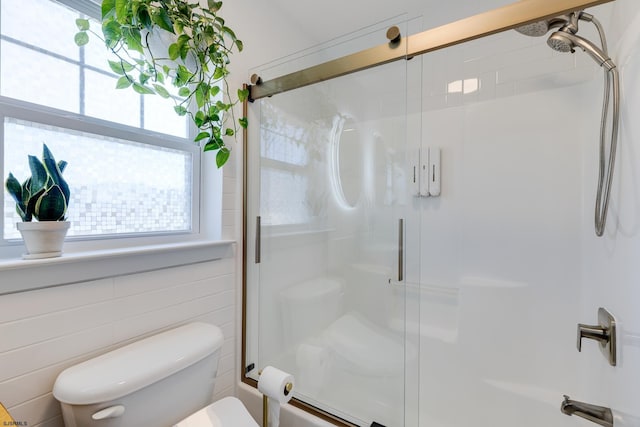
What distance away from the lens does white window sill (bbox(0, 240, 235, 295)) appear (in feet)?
2.47

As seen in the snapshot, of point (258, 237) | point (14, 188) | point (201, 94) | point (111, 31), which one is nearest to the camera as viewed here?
point (14, 188)

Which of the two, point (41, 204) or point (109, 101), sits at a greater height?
point (109, 101)

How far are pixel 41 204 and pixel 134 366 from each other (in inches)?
21.2

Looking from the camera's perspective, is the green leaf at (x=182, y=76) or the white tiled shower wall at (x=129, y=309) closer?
the white tiled shower wall at (x=129, y=309)

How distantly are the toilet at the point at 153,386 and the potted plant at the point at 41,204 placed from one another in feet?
1.24

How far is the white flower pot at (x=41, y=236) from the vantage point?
2.57ft

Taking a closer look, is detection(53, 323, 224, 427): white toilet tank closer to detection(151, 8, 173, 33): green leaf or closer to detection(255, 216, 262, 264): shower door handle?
detection(255, 216, 262, 264): shower door handle

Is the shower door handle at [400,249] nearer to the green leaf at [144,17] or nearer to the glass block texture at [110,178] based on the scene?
the glass block texture at [110,178]

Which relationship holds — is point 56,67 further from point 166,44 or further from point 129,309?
point 129,309

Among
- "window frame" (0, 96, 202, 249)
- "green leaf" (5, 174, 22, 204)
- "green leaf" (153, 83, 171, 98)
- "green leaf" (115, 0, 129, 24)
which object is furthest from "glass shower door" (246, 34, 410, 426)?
"green leaf" (5, 174, 22, 204)

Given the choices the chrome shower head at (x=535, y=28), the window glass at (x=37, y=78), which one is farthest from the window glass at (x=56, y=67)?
the chrome shower head at (x=535, y=28)

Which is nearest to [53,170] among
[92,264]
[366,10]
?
[92,264]

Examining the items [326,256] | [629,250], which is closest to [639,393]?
[629,250]

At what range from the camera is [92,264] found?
903 mm
